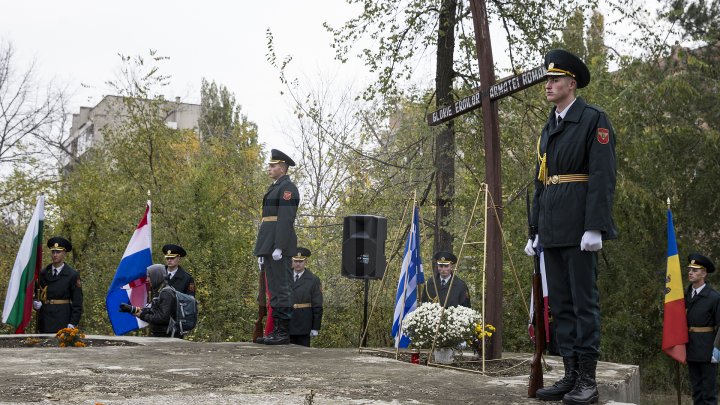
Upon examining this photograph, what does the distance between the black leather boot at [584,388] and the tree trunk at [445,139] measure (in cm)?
712

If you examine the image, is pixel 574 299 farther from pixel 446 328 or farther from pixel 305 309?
pixel 305 309

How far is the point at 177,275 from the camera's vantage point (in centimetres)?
923

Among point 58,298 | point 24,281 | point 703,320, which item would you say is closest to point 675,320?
point 703,320

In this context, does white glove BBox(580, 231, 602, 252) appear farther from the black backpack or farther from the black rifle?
the black backpack

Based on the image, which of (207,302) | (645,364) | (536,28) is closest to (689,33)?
(536,28)

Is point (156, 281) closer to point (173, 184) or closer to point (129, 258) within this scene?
point (129, 258)

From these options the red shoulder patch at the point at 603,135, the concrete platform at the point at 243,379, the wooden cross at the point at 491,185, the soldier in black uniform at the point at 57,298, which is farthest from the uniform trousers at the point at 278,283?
the red shoulder patch at the point at 603,135

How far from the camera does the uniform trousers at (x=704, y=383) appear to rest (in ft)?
28.4

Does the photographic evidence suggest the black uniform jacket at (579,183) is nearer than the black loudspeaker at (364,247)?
Yes

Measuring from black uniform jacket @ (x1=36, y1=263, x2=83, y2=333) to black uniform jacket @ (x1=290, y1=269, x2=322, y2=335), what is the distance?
9.01ft

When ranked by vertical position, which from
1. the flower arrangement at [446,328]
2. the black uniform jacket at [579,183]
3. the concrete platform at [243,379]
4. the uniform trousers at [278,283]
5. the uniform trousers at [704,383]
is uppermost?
the black uniform jacket at [579,183]

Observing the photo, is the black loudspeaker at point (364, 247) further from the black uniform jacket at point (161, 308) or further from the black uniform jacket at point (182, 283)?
the black uniform jacket at point (161, 308)

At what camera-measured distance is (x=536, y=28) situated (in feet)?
37.9

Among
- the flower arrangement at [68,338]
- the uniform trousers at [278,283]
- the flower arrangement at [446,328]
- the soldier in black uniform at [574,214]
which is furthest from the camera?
the uniform trousers at [278,283]
